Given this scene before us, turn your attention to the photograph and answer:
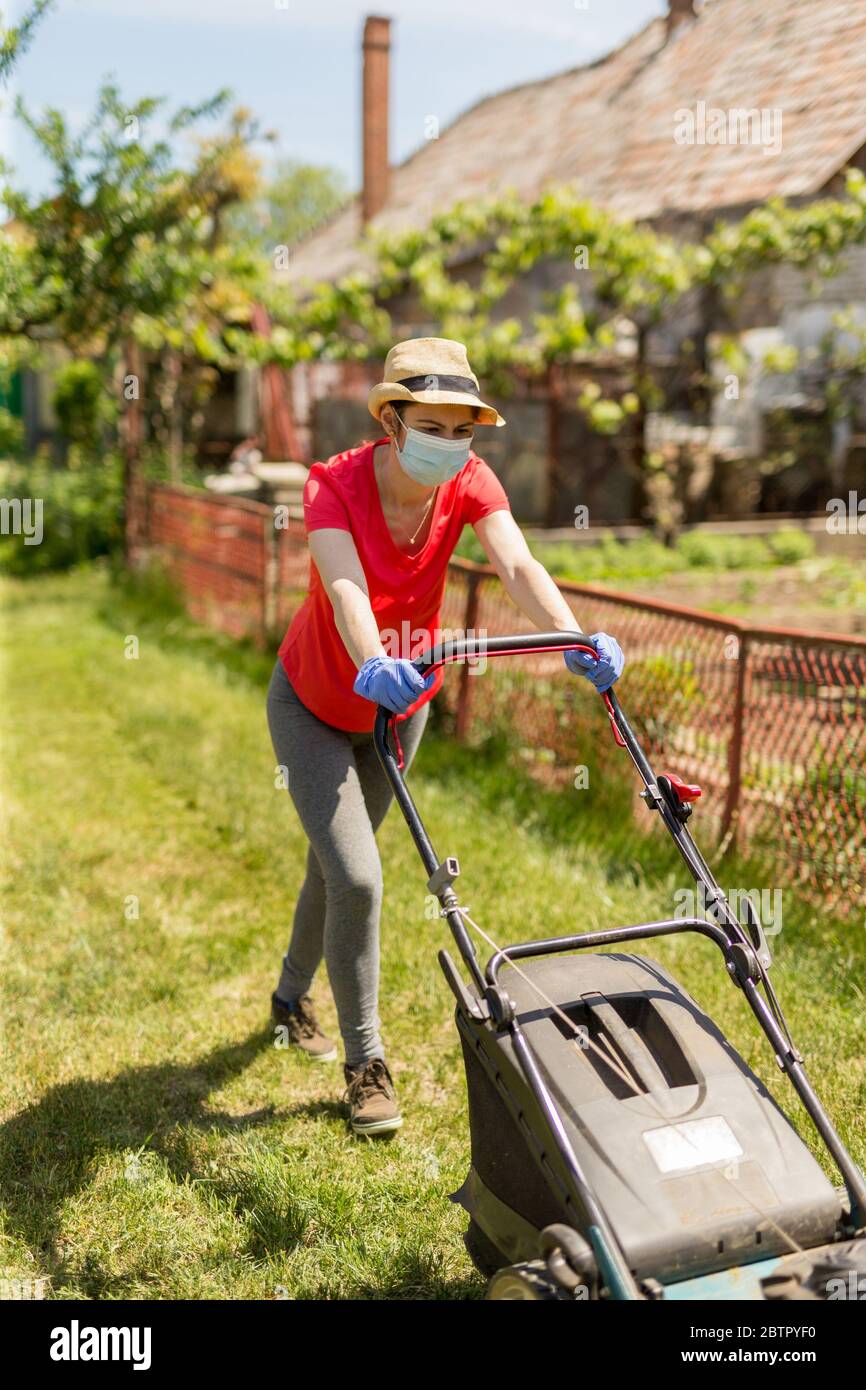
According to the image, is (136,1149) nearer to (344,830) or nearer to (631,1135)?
(344,830)

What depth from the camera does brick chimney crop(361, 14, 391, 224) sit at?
20781 mm

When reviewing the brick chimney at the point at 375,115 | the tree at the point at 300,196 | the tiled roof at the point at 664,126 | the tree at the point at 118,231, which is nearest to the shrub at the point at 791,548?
the tiled roof at the point at 664,126

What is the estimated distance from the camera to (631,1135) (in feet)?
7.54

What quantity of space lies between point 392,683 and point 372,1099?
1339mm

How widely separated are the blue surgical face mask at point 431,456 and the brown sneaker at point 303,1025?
5.68 feet

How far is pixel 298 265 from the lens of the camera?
2478cm

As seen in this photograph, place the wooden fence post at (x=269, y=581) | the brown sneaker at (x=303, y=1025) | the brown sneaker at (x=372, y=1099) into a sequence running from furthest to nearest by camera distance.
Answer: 1. the wooden fence post at (x=269, y=581)
2. the brown sneaker at (x=303, y=1025)
3. the brown sneaker at (x=372, y=1099)

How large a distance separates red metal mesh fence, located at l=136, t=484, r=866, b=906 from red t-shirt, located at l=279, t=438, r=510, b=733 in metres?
0.49

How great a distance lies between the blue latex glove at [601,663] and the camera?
2818 mm

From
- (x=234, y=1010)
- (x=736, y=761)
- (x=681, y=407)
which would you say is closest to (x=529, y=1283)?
(x=234, y=1010)

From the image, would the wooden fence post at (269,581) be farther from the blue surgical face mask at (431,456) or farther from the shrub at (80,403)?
the shrub at (80,403)

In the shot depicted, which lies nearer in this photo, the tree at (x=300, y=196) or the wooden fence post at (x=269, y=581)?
the wooden fence post at (x=269, y=581)

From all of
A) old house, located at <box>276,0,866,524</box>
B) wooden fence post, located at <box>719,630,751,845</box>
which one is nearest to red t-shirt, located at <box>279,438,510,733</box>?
wooden fence post, located at <box>719,630,751,845</box>

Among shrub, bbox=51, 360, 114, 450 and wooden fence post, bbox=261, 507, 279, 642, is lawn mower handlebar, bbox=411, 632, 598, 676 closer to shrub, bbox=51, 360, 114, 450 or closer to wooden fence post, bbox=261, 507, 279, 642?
wooden fence post, bbox=261, 507, 279, 642
